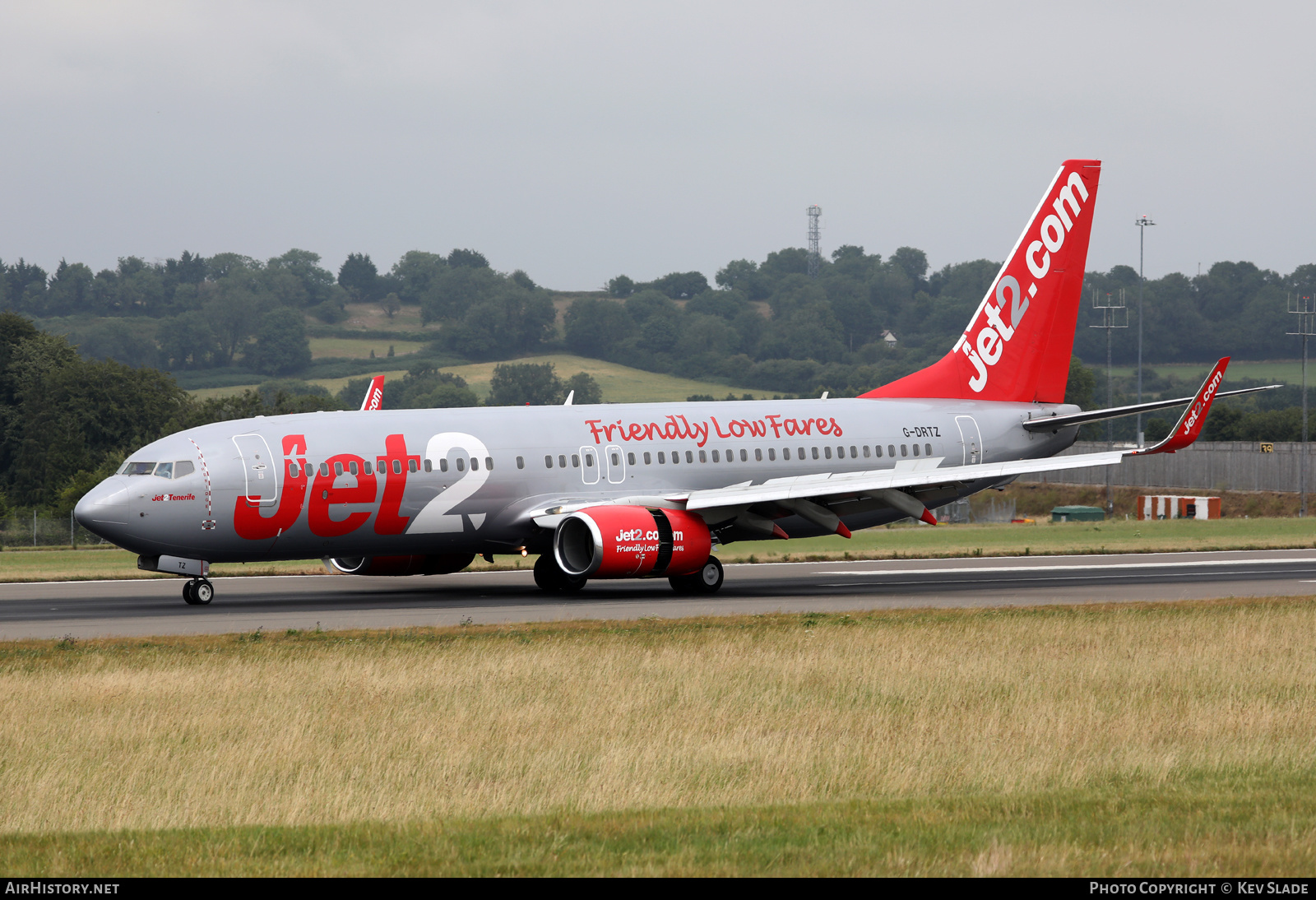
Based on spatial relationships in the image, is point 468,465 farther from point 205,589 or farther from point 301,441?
point 205,589

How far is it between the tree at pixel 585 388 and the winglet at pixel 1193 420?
149082 millimetres

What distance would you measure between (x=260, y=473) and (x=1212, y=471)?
70895mm

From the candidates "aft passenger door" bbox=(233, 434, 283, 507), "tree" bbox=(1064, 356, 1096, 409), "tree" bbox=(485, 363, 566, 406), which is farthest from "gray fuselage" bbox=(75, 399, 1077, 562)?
"tree" bbox=(485, 363, 566, 406)

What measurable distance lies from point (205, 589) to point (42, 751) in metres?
16.5

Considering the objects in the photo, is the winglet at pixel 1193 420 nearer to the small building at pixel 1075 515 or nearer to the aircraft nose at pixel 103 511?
the aircraft nose at pixel 103 511

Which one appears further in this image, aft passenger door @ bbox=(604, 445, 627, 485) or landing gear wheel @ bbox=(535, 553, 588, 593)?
aft passenger door @ bbox=(604, 445, 627, 485)

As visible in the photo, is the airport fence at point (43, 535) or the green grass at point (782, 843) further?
the airport fence at point (43, 535)

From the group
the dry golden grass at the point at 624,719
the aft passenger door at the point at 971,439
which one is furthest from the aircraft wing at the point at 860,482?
the dry golden grass at the point at 624,719

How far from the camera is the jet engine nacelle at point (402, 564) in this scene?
3444 cm

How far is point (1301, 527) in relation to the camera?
188 feet

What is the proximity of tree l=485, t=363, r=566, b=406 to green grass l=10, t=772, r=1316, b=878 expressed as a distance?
563 feet

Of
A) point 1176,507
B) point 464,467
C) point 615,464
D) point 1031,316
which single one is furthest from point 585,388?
point 464,467

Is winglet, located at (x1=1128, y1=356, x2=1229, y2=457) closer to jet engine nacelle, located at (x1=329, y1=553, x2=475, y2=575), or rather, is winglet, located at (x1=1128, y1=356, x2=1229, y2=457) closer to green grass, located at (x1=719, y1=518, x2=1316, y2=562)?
green grass, located at (x1=719, y1=518, x2=1316, y2=562)

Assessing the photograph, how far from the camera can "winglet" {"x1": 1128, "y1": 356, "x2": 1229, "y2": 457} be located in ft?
102
